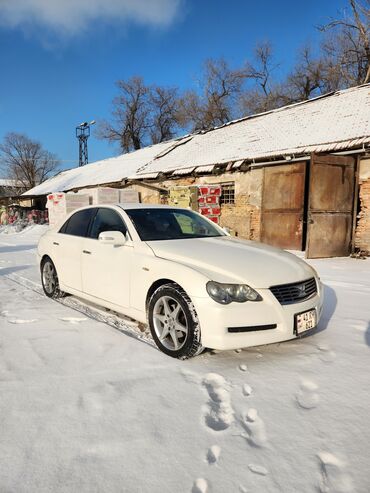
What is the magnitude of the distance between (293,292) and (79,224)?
292 centimetres

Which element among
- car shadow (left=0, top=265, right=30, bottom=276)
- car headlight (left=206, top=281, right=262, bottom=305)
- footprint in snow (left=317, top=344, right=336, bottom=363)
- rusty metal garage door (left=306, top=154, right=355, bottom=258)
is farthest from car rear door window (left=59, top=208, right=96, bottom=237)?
rusty metal garage door (left=306, top=154, right=355, bottom=258)

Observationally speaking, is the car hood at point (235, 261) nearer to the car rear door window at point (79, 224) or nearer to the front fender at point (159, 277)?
the front fender at point (159, 277)

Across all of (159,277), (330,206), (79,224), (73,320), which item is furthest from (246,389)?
(330,206)

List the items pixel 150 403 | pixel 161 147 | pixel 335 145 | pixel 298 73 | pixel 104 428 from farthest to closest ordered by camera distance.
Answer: pixel 298 73
pixel 161 147
pixel 335 145
pixel 150 403
pixel 104 428

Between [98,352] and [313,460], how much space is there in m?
1.95

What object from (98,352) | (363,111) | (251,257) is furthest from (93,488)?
(363,111)

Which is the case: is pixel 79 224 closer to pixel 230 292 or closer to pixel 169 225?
pixel 169 225

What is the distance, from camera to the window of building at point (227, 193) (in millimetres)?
13523

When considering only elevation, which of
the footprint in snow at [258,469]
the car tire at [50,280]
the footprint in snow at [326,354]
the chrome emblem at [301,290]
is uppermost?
the chrome emblem at [301,290]

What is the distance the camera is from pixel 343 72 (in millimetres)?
27172

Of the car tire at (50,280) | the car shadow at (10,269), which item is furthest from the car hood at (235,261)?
the car shadow at (10,269)

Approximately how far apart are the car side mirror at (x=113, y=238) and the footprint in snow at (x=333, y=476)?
2.51m

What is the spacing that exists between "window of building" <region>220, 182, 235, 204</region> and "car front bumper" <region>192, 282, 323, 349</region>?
10997 millimetres

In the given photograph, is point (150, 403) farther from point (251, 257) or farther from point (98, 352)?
point (251, 257)
